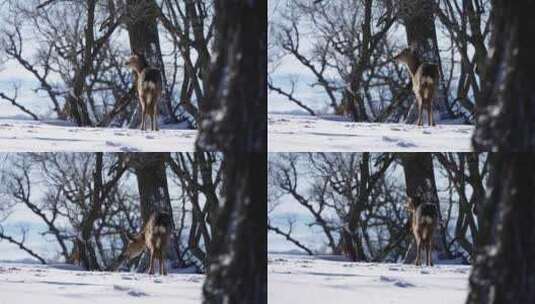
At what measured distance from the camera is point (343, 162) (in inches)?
192

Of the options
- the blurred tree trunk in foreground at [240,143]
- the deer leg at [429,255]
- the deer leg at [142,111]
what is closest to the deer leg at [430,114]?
the deer leg at [429,255]

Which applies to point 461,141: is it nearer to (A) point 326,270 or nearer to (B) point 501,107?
(B) point 501,107

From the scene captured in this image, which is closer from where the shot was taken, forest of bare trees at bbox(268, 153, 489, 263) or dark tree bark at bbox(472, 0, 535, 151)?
dark tree bark at bbox(472, 0, 535, 151)

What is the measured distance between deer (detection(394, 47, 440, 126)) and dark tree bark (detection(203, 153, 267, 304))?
0.67 meters

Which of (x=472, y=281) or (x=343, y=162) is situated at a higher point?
(x=343, y=162)

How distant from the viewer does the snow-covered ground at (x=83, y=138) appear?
4.77 meters

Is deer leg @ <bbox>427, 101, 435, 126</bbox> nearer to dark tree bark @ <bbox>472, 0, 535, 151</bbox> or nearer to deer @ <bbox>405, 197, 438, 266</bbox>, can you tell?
dark tree bark @ <bbox>472, 0, 535, 151</bbox>

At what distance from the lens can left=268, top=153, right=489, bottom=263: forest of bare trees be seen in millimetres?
4844

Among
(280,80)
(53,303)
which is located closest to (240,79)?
(280,80)

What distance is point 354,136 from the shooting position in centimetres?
488

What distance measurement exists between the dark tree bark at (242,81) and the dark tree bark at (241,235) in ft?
0.23

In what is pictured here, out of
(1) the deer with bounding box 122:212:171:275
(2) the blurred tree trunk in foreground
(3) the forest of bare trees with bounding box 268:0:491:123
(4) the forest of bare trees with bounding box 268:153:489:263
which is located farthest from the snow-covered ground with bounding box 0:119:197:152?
(3) the forest of bare trees with bounding box 268:0:491:123

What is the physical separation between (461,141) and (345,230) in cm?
57

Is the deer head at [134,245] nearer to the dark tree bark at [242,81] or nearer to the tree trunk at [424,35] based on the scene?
the dark tree bark at [242,81]
